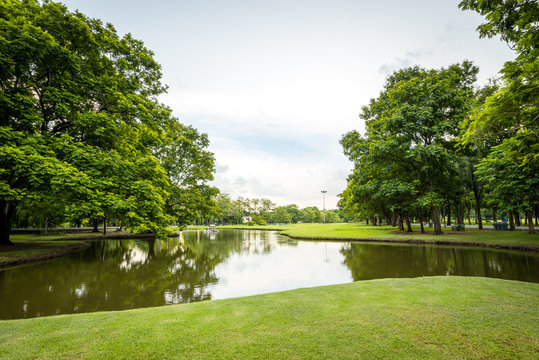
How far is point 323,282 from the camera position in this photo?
914 cm

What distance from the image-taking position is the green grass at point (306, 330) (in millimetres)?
3129

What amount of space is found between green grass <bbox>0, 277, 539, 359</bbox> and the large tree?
7.03 meters

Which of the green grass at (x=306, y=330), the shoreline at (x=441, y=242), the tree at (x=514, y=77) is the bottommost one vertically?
the shoreline at (x=441, y=242)

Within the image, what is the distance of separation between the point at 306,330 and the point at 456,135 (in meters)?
26.5

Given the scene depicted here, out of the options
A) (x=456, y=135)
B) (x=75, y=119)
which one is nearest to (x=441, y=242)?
(x=456, y=135)

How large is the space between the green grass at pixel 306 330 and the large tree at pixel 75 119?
703 cm

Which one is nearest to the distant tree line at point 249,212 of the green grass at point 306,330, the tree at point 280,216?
the tree at point 280,216

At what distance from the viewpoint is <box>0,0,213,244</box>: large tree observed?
32.3 feet

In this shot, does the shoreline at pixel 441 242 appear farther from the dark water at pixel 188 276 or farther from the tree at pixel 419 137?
the tree at pixel 419 137

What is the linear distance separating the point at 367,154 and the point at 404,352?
25641mm

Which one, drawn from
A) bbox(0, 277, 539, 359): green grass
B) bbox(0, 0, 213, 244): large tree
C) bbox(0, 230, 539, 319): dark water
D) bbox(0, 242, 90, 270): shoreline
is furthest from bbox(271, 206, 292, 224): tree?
bbox(0, 277, 539, 359): green grass

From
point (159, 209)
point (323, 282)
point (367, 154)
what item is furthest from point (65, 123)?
point (367, 154)

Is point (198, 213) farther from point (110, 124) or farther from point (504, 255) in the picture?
point (504, 255)

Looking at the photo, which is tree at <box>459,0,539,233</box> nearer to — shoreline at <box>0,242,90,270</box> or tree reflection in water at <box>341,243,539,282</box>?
tree reflection in water at <box>341,243,539,282</box>
